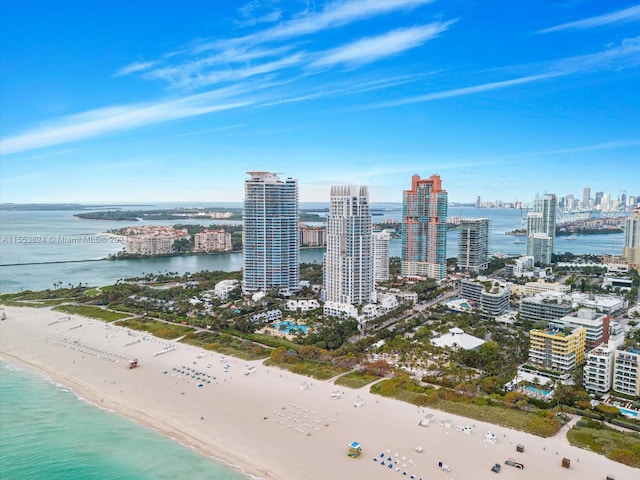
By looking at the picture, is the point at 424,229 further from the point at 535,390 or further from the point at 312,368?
the point at 535,390

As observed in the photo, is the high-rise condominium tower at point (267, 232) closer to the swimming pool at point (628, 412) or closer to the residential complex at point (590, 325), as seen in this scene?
the residential complex at point (590, 325)

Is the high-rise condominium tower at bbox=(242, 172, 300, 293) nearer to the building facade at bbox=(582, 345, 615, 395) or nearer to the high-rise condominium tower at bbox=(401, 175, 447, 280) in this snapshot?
the high-rise condominium tower at bbox=(401, 175, 447, 280)

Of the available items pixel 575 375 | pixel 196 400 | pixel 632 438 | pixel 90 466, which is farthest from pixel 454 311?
pixel 90 466

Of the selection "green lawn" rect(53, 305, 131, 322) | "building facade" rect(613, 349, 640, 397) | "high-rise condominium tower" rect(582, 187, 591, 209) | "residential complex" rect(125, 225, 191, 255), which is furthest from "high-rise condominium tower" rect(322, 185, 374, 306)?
"high-rise condominium tower" rect(582, 187, 591, 209)

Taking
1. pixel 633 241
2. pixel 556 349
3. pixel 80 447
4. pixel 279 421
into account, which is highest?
pixel 633 241

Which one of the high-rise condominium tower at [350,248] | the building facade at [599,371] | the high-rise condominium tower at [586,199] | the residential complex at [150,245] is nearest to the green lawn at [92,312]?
the high-rise condominium tower at [350,248]

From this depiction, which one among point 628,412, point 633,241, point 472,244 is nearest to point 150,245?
point 472,244
